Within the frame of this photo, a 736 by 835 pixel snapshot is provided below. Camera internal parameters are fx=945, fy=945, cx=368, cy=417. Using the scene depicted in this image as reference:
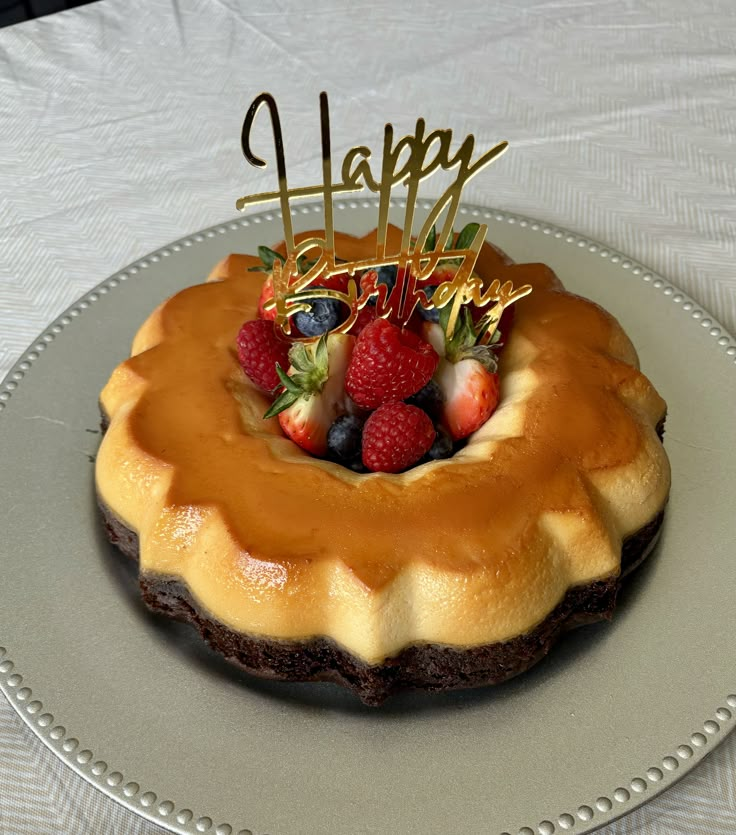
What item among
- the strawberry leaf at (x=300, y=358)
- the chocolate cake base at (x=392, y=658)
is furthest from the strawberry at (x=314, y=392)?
the chocolate cake base at (x=392, y=658)

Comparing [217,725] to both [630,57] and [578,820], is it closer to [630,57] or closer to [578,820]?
[578,820]

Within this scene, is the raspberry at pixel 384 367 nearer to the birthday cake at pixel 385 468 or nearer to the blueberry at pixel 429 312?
the birthday cake at pixel 385 468

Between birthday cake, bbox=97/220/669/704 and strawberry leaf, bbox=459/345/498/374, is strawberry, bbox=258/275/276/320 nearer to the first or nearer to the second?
birthday cake, bbox=97/220/669/704

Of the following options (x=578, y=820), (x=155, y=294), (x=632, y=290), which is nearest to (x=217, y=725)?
(x=578, y=820)

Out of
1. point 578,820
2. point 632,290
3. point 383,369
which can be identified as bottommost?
point 578,820

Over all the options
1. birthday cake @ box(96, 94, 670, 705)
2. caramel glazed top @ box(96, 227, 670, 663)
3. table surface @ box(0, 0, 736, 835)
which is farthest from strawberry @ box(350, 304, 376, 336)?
table surface @ box(0, 0, 736, 835)

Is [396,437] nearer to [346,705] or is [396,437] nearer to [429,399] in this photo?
[429,399]
